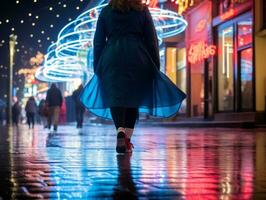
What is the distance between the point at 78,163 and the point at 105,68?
61.8 inches

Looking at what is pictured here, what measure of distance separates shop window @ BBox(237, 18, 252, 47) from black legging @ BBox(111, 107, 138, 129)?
643 inches

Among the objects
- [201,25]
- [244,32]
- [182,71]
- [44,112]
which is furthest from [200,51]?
[44,112]

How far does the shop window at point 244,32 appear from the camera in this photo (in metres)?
22.2

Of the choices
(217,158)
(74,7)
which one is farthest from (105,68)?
(74,7)

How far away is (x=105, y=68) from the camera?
6.37 m

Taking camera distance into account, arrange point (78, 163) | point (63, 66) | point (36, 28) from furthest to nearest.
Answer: point (63, 66)
point (36, 28)
point (78, 163)

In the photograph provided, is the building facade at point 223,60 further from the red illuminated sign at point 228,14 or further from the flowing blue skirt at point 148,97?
the flowing blue skirt at point 148,97

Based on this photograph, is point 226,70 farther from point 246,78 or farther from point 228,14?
point 246,78

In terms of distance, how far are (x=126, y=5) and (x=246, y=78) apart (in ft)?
55.0

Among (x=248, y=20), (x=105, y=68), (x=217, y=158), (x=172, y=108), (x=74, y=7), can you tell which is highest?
(x=74, y=7)

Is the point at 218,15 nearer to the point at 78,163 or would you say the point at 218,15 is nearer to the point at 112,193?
the point at 78,163

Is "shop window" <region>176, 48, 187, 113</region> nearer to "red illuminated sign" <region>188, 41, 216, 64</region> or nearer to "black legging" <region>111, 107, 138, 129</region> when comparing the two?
"red illuminated sign" <region>188, 41, 216, 64</region>

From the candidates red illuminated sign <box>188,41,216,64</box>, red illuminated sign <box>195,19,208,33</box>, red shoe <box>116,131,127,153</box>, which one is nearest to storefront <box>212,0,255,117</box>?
red illuminated sign <box>188,41,216,64</box>

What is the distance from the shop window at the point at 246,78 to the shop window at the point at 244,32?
34 cm
